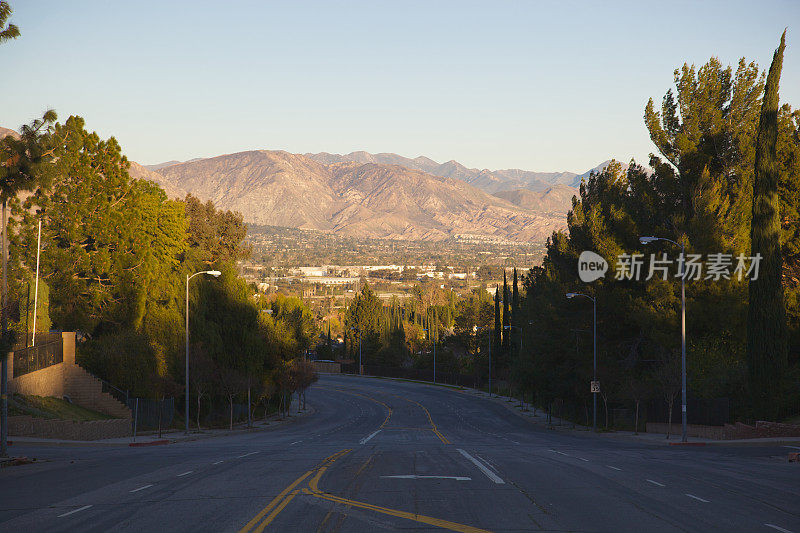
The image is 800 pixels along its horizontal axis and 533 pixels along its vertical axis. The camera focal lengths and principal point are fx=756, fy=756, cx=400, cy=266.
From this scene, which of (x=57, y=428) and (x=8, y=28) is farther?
(x=57, y=428)

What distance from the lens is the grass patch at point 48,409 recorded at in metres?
35.2

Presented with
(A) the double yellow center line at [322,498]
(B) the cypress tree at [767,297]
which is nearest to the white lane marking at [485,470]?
(A) the double yellow center line at [322,498]

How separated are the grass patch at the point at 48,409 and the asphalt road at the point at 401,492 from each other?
7.77m

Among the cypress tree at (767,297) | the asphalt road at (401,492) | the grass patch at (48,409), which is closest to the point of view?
the asphalt road at (401,492)

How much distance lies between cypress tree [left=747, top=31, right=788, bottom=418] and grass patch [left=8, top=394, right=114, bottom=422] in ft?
111

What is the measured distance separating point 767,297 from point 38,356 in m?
37.3

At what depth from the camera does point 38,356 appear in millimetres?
39188

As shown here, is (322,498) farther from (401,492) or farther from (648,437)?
(648,437)

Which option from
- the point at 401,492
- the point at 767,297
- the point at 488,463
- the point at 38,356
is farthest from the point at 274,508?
the point at 767,297

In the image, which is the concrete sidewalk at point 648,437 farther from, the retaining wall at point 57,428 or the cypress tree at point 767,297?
the retaining wall at point 57,428

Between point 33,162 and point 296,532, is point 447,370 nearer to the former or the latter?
point 33,162

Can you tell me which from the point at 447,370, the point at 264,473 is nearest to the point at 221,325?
the point at 264,473

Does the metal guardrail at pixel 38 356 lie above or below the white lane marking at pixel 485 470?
above

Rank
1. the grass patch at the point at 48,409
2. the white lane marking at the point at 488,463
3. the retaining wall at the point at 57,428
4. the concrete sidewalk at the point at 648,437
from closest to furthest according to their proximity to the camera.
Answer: the white lane marking at the point at 488,463 → the concrete sidewalk at the point at 648,437 → the retaining wall at the point at 57,428 → the grass patch at the point at 48,409
